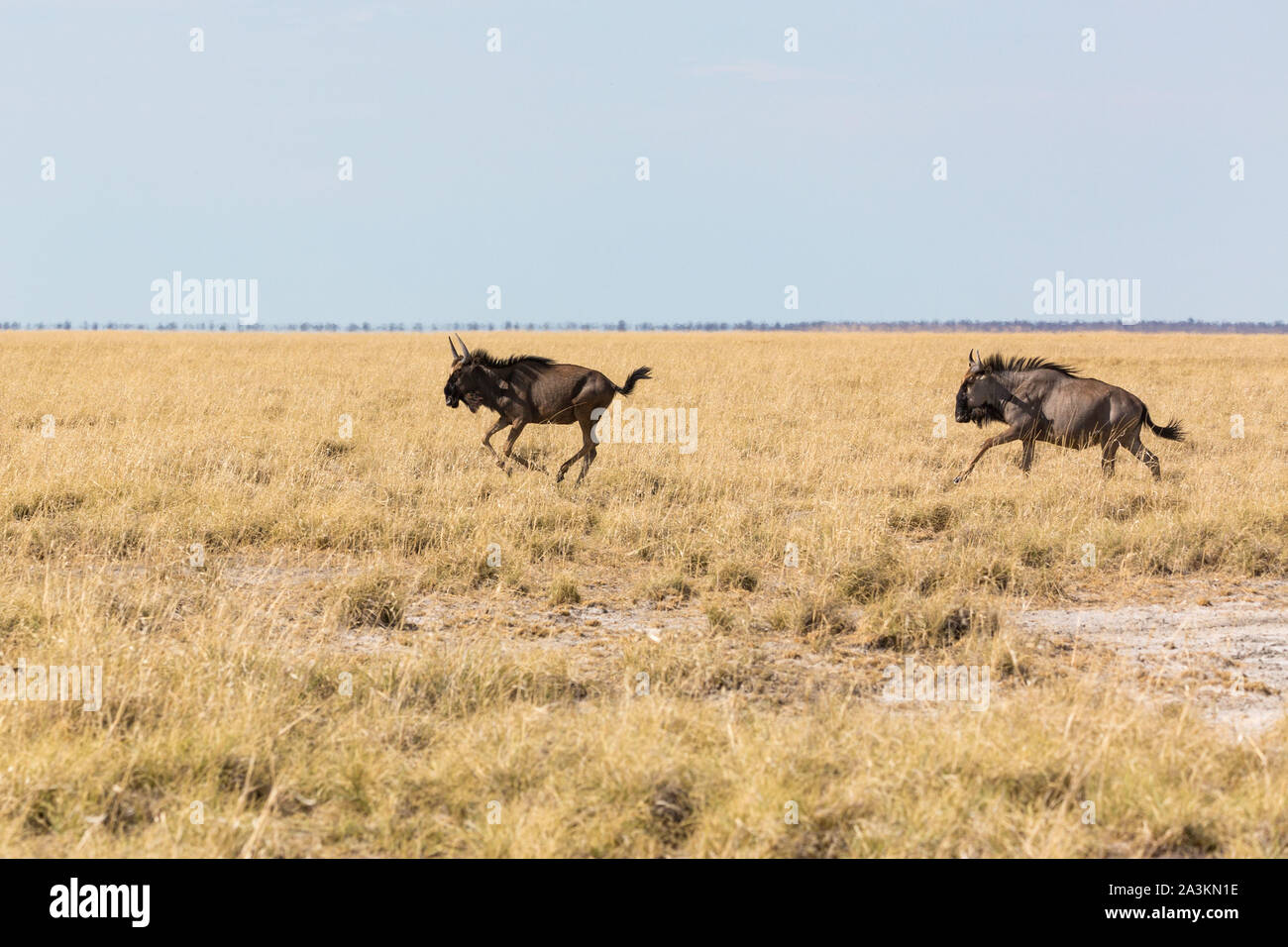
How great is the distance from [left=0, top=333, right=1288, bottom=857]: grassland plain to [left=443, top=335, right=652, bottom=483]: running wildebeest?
0.71 metres

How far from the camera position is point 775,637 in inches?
288

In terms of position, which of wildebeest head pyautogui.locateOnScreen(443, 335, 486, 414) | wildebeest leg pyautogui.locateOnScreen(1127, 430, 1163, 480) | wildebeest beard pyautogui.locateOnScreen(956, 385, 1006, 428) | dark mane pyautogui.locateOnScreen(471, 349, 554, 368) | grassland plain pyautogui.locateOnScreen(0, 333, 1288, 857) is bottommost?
grassland plain pyautogui.locateOnScreen(0, 333, 1288, 857)

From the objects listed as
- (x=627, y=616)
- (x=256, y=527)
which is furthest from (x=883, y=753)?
(x=256, y=527)

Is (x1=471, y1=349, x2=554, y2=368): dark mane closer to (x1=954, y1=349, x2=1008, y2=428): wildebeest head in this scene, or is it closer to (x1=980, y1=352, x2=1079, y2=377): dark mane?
(x1=954, y1=349, x2=1008, y2=428): wildebeest head

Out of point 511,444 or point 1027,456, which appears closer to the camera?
point 1027,456

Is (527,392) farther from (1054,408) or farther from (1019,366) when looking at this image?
(1054,408)

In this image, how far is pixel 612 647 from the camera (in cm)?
705

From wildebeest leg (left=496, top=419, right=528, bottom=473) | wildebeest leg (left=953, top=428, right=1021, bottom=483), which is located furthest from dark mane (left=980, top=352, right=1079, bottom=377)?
wildebeest leg (left=496, top=419, right=528, bottom=473)

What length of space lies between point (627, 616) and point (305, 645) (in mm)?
2289

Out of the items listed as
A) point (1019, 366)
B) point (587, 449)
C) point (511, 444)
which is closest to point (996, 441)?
point (1019, 366)

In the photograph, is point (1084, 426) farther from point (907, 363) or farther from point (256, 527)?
point (907, 363)

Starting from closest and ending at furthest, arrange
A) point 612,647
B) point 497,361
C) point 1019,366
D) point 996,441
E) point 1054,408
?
1. point 612,647
2. point 1054,408
3. point 996,441
4. point 1019,366
5. point 497,361

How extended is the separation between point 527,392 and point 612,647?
676 cm

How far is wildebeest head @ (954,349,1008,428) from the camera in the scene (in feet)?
43.3
